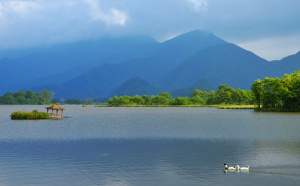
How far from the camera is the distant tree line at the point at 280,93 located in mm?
133875

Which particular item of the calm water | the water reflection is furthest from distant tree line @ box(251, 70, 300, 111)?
the water reflection

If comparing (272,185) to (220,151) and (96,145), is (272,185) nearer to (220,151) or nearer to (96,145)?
(220,151)

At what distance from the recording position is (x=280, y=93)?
13588 cm

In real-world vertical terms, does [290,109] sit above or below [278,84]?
below

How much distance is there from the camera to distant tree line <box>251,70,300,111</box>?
134 meters

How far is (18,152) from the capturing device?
38875 millimetres

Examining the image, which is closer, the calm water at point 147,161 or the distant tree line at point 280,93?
the calm water at point 147,161

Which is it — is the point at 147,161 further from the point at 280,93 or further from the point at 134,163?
the point at 280,93

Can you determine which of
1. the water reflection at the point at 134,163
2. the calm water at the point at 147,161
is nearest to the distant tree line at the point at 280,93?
the calm water at the point at 147,161

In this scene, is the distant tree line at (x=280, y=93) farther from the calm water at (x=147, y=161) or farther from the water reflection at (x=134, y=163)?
the water reflection at (x=134, y=163)

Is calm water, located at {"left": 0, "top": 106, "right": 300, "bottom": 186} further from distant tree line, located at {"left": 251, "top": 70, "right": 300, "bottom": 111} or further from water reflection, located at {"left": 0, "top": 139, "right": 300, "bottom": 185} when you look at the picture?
distant tree line, located at {"left": 251, "top": 70, "right": 300, "bottom": 111}

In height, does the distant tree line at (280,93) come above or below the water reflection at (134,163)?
above

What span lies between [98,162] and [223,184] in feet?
44.2

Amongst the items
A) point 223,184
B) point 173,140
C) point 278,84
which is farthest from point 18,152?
point 278,84
